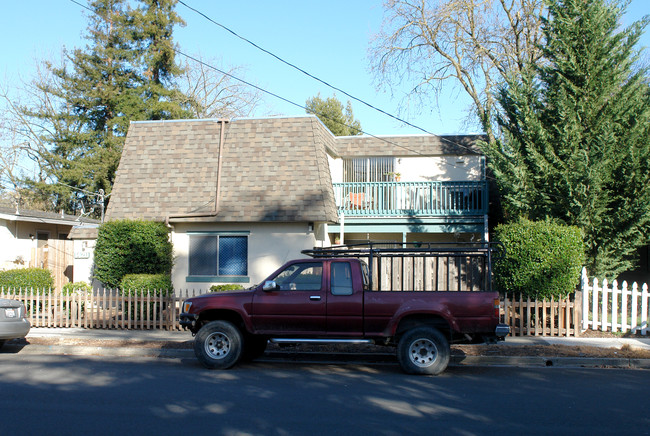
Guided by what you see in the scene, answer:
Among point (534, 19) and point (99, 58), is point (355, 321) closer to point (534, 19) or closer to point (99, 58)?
point (534, 19)

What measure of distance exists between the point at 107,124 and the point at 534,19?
23503 mm

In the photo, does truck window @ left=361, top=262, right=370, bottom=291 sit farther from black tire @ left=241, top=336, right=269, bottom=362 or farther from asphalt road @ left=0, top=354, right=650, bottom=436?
black tire @ left=241, top=336, right=269, bottom=362

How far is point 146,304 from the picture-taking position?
14.5m

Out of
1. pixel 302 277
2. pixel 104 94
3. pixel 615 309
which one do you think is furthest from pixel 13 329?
pixel 104 94

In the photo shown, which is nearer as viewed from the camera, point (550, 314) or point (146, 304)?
point (550, 314)

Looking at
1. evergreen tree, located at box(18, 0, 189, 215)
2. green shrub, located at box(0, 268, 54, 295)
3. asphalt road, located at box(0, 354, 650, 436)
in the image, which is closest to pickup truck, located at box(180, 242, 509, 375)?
asphalt road, located at box(0, 354, 650, 436)

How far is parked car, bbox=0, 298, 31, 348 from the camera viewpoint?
1068cm

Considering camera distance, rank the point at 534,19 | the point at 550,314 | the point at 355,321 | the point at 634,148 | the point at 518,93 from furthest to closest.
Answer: the point at 534,19 < the point at 518,93 < the point at 634,148 < the point at 550,314 < the point at 355,321

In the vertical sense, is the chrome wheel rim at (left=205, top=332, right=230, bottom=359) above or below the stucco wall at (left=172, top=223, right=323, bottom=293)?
below

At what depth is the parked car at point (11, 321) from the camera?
35.0 feet

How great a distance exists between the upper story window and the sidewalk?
9133mm

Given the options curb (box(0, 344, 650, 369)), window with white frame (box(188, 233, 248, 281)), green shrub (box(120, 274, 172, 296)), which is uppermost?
window with white frame (box(188, 233, 248, 281))

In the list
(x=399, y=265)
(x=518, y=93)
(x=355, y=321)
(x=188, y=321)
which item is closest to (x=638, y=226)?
(x=518, y=93)

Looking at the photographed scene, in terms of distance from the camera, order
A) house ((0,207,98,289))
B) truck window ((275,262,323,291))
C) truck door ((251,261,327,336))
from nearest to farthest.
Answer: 1. truck door ((251,261,327,336))
2. truck window ((275,262,323,291))
3. house ((0,207,98,289))
